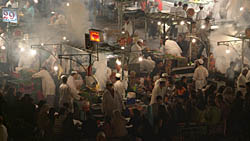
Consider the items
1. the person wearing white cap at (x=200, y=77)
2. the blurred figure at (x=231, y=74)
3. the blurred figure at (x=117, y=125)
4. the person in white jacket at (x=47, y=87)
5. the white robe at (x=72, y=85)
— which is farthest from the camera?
the blurred figure at (x=231, y=74)

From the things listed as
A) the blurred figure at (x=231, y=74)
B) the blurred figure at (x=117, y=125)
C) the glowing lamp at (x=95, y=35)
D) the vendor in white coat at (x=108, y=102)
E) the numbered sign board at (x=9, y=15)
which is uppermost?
the numbered sign board at (x=9, y=15)

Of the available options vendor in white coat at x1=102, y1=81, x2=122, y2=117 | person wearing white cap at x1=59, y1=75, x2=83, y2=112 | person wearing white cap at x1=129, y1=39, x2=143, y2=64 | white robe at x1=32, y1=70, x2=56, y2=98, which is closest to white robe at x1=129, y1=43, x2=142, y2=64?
person wearing white cap at x1=129, y1=39, x2=143, y2=64

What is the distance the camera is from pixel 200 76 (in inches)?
507

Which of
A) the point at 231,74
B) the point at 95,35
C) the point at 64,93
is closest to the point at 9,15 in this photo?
the point at 64,93

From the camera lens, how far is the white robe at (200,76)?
1288cm

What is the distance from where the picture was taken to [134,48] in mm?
14312

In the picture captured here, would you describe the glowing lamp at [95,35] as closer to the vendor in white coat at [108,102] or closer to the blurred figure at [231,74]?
the vendor in white coat at [108,102]

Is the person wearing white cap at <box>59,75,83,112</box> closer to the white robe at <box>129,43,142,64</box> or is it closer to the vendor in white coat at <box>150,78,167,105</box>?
the vendor in white coat at <box>150,78,167,105</box>

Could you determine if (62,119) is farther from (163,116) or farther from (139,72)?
(139,72)

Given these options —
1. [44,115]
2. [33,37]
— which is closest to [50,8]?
[33,37]

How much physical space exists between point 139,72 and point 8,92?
225 inches

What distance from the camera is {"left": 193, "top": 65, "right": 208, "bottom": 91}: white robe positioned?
12.9 meters

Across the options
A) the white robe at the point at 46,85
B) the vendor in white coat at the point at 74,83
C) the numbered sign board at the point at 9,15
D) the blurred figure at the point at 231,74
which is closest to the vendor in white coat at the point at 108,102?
the vendor in white coat at the point at 74,83

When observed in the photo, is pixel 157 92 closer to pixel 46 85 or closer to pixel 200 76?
pixel 200 76
